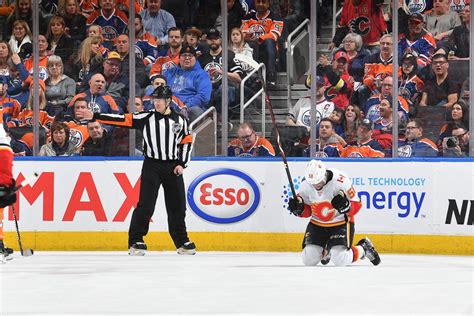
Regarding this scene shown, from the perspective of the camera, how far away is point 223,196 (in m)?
11.3

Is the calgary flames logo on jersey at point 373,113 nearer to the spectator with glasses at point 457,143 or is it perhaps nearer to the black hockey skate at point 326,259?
the spectator with glasses at point 457,143

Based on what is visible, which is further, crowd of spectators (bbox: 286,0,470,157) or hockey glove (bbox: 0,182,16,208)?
crowd of spectators (bbox: 286,0,470,157)

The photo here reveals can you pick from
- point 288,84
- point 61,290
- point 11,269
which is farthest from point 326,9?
point 61,290

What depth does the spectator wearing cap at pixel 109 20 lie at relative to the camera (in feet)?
40.6

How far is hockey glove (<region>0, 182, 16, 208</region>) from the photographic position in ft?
31.3

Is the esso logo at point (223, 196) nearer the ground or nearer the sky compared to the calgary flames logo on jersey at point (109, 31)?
nearer the ground

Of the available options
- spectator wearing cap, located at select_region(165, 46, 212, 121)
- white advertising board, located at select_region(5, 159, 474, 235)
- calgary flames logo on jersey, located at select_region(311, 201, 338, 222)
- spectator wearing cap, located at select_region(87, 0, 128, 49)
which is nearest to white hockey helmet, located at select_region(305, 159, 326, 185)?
calgary flames logo on jersey, located at select_region(311, 201, 338, 222)

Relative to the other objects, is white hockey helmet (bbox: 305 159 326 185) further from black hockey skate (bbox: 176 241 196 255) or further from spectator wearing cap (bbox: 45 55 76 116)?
spectator wearing cap (bbox: 45 55 76 116)

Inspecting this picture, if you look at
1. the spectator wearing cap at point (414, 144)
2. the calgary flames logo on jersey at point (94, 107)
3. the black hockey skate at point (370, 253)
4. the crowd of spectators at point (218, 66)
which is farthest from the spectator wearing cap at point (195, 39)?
the black hockey skate at point (370, 253)

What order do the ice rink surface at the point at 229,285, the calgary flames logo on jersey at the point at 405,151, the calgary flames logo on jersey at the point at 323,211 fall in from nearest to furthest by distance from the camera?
the ice rink surface at the point at 229,285 → the calgary flames logo on jersey at the point at 323,211 → the calgary flames logo on jersey at the point at 405,151

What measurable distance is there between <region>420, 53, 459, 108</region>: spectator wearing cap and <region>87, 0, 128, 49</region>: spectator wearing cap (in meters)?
3.13

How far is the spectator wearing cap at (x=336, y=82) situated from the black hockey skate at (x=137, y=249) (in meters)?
2.65

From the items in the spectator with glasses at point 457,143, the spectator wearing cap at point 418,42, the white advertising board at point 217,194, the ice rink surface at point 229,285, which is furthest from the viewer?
the spectator wearing cap at point 418,42

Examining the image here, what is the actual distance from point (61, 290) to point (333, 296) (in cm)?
176
